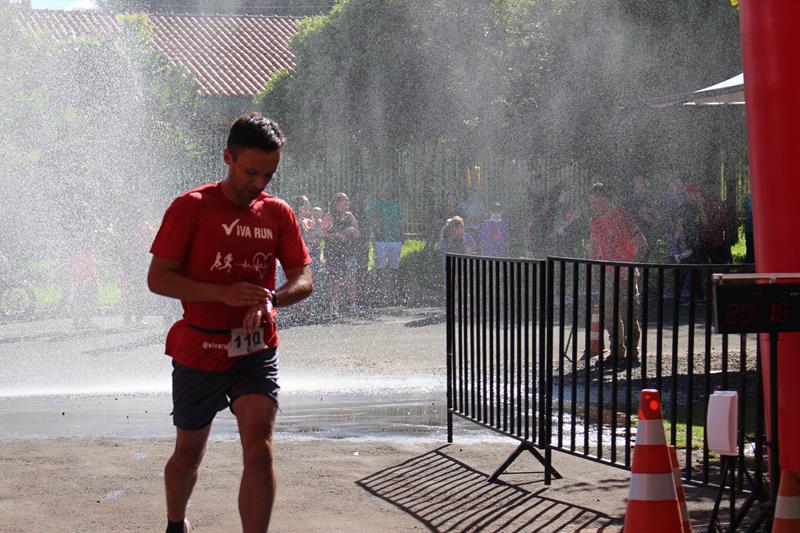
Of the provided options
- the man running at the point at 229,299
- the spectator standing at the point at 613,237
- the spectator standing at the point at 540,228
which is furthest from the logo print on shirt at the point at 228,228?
the spectator standing at the point at 540,228

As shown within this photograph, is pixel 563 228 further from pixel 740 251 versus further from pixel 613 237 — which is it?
pixel 613 237

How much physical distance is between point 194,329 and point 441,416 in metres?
4.86

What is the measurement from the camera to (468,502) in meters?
6.65

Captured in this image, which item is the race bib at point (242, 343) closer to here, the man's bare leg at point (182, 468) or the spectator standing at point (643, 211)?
the man's bare leg at point (182, 468)

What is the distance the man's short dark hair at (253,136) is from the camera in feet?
16.4

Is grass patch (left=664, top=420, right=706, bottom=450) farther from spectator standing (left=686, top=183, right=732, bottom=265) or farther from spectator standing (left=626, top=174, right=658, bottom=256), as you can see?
spectator standing (left=626, top=174, right=658, bottom=256)

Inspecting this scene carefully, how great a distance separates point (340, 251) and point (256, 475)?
49.4ft

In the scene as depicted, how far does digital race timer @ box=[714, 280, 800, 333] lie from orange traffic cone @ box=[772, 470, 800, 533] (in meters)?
0.61

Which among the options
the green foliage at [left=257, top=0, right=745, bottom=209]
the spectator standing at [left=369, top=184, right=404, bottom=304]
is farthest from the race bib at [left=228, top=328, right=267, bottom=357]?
the spectator standing at [left=369, top=184, right=404, bottom=304]

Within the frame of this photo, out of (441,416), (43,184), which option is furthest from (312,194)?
(441,416)

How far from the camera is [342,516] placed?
6.30 meters

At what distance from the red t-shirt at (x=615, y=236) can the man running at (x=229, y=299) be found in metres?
7.49

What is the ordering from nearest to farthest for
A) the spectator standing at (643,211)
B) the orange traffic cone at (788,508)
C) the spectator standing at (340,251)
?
1. the orange traffic cone at (788,508)
2. the spectator standing at (340,251)
3. the spectator standing at (643,211)

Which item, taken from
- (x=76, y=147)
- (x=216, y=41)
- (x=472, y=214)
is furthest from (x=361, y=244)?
(x=216, y=41)
